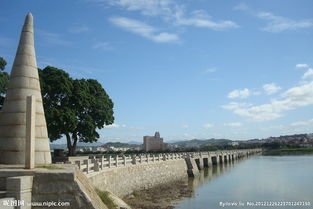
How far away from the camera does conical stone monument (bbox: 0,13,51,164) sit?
13383 mm

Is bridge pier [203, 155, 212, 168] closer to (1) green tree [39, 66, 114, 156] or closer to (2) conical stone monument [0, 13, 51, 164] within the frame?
(1) green tree [39, 66, 114, 156]

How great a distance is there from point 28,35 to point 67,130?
2557 cm

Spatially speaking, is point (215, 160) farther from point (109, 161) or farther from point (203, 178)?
point (109, 161)

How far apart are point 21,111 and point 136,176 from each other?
57.0 feet

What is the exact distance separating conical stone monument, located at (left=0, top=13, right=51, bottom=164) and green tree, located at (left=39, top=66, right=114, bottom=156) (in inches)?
927

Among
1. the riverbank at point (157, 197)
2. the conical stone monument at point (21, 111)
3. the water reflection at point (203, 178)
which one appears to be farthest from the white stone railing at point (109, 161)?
the conical stone monument at point (21, 111)

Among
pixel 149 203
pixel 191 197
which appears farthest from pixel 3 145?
Answer: pixel 191 197

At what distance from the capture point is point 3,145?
44.2 feet

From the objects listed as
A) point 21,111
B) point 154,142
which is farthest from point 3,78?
point 154,142

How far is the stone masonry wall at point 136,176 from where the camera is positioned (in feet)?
72.4

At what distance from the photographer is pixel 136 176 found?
29984 mm

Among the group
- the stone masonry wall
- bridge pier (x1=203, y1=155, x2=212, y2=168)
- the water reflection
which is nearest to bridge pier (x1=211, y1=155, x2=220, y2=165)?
bridge pier (x1=203, y1=155, x2=212, y2=168)

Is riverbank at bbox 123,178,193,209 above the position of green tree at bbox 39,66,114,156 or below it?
below

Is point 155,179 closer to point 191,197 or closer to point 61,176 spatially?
point 191,197
